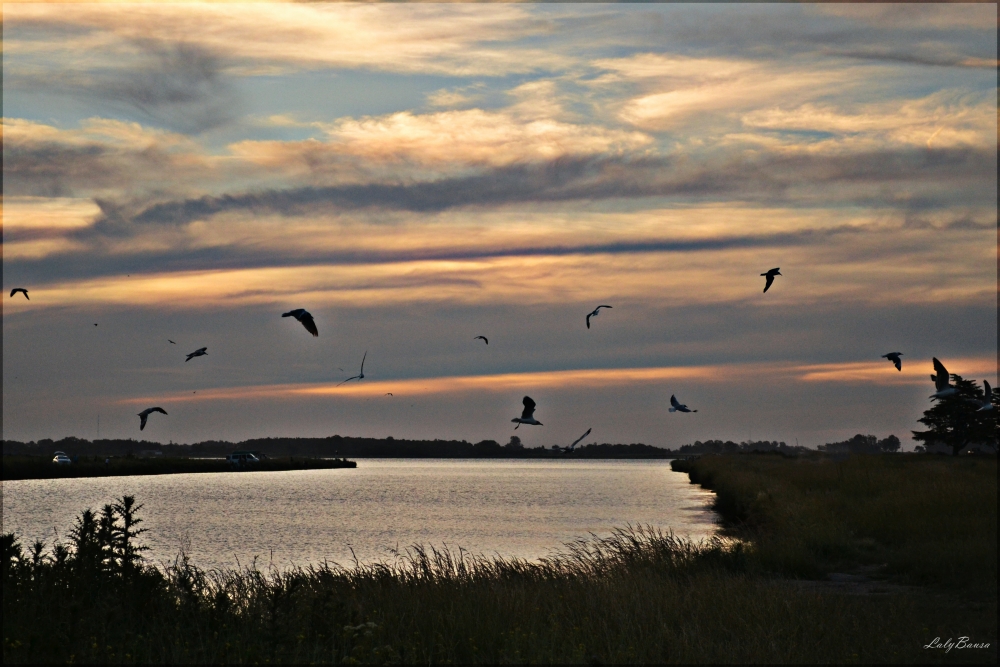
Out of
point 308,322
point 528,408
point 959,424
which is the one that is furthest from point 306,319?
point 959,424

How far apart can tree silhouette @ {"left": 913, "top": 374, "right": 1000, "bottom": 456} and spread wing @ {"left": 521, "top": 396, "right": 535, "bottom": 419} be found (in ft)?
247

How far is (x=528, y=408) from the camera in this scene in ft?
65.7

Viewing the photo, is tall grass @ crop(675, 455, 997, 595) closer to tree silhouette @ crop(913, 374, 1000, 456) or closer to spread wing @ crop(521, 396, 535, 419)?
spread wing @ crop(521, 396, 535, 419)

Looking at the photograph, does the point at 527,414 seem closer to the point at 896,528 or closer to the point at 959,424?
the point at 896,528

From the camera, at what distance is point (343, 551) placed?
39.1m

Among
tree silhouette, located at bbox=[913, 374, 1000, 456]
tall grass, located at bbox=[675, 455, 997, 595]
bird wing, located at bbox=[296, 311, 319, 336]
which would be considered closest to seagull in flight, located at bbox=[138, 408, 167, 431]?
bird wing, located at bbox=[296, 311, 319, 336]

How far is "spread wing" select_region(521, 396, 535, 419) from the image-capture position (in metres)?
19.7

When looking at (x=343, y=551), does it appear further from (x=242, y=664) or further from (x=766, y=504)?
(x=242, y=664)

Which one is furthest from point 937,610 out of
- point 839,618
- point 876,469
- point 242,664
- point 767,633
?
point 876,469

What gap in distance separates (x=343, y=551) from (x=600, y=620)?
26368 millimetres

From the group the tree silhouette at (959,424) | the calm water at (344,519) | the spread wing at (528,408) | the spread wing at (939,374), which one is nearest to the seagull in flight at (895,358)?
the spread wing at (939,374)

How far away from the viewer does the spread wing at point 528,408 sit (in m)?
19.7

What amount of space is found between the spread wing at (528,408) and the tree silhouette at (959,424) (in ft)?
247

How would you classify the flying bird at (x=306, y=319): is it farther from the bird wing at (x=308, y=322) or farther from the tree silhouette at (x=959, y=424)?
the tree silhouette at (x=959, y=424)
